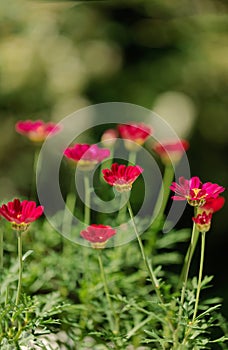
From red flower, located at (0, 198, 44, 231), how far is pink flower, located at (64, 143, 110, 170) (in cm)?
10

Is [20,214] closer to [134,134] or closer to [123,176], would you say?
[123,176]

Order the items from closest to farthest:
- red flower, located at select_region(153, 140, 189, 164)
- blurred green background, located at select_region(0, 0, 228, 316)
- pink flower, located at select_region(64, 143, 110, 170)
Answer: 1. pink flower, located at select_region(64, 143, 110, 170)
2. red flower, located at select_region(153, 140, 189, 164)
3. blurred green background, located at select_region(0, 0, 228, 316)

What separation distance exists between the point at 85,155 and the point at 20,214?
12 cm

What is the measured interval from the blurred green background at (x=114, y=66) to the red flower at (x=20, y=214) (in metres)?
0.98

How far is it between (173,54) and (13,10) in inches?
16.0

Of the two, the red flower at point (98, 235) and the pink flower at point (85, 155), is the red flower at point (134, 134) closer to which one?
the pink flower at point (85, 155)

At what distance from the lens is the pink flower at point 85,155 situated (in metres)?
0.59

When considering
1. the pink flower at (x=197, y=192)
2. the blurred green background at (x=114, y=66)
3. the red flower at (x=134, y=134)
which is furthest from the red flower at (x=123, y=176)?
the blurred green background at (x=114, y=66)

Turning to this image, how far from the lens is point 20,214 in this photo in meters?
0.50

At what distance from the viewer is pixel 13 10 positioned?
5.16ft

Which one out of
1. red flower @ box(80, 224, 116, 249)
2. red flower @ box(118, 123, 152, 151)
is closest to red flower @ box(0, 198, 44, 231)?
red flower @ box(80, 224, 116, 249)

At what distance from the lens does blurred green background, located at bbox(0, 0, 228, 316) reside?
1.52 metres

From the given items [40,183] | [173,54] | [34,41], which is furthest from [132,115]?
[40,183]

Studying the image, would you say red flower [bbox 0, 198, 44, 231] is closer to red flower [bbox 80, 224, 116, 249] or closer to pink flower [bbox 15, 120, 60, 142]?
red flower [bbox 80, 224, 116, 249]
